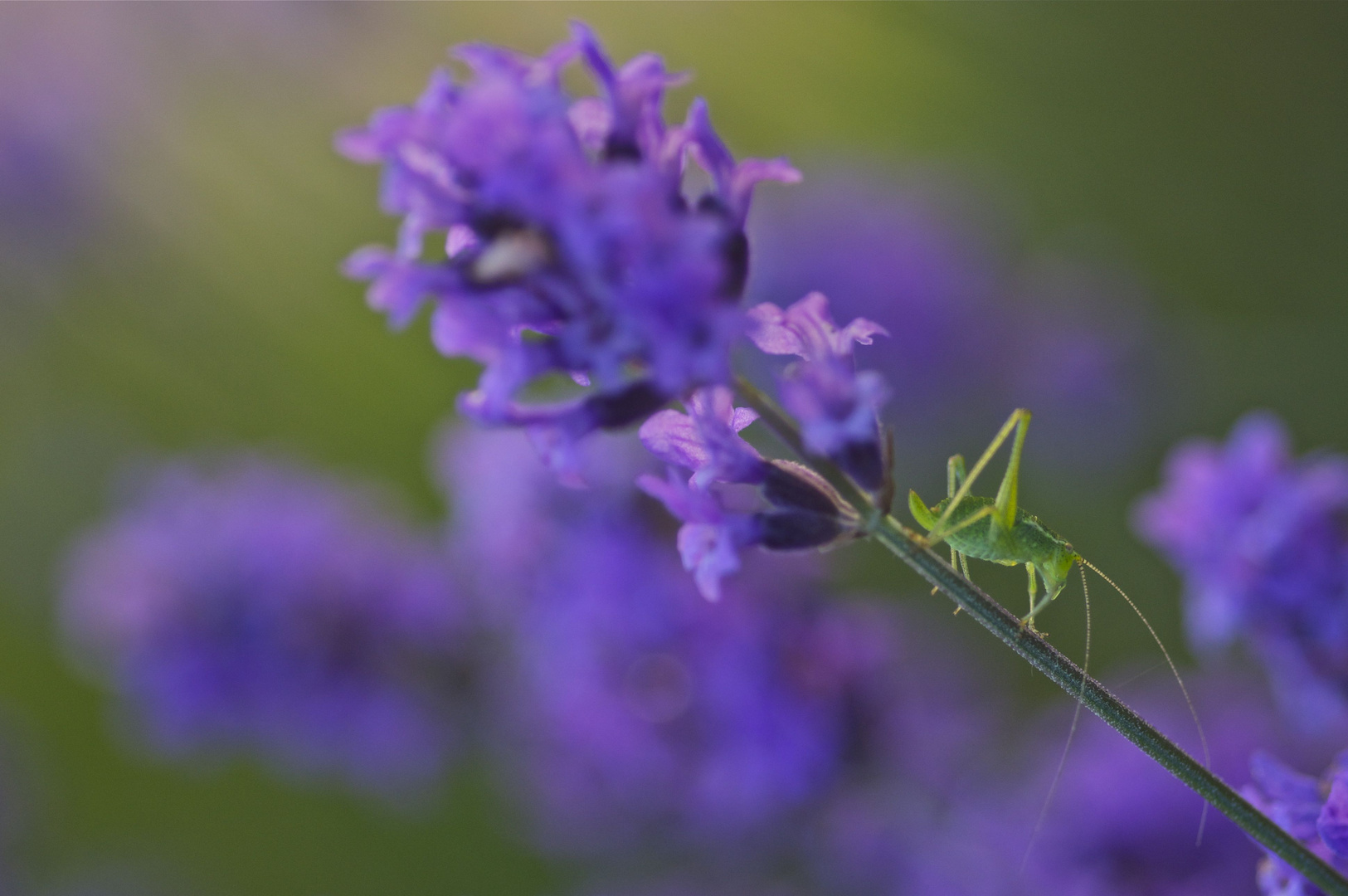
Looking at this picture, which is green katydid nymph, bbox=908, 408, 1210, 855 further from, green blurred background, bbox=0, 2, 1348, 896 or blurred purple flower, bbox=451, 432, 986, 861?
green blurred background, bbox=0, 2, 1348, 896

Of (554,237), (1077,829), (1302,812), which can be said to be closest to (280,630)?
(1077,829)

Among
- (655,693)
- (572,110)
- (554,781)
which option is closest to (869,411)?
(572,110)

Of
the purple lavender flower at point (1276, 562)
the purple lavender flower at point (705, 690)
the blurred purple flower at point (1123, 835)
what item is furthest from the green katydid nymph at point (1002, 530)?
the purple lavender flower at point (705, 690)

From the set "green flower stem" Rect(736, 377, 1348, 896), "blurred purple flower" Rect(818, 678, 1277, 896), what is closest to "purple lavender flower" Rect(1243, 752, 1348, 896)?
"green flower stem" Rect(736, 377, 1348, 896)

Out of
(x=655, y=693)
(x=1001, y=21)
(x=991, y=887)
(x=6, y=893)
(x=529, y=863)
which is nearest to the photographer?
(x=991, y=887)

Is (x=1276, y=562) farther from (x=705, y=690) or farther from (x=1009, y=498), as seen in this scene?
(x=705, y=690)

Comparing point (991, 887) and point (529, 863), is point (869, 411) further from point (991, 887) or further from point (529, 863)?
point (529, 863)

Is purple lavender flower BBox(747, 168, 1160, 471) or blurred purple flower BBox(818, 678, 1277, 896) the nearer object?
blurred purple flower BBox(818, 678, 1277, 896)
